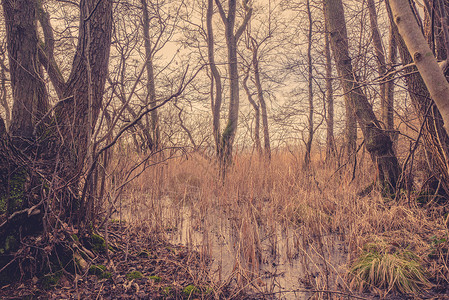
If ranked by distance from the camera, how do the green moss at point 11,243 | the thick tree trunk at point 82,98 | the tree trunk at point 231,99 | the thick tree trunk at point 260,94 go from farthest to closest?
the thick tree trunk at point 260,94 → the tree trunk at point 231,99 → the thick tree trunk at point 82,98 → the green moss at point 11,243

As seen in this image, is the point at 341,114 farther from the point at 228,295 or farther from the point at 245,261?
the point at 228,295

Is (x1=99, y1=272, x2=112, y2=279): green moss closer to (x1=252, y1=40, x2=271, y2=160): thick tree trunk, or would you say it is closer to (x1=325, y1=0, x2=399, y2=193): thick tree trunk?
(x1=325, y1=0, x2=399, y2=193): thick tree trunk

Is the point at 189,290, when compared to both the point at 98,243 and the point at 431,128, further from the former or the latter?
the point at 431,128

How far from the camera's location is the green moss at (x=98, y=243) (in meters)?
3.23

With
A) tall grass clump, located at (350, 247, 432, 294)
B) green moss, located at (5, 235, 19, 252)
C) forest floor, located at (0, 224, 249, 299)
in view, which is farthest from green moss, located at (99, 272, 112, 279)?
tall grass clump, located at (350, 247, 432, 294)

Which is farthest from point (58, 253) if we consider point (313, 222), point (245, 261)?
point (313, 222)

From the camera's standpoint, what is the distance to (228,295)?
2707 millimetres

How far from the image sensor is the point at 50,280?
8.63 ft

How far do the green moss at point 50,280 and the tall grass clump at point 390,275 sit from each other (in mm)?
2448

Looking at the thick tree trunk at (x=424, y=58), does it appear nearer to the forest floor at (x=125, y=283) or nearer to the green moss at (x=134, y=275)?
the forest floor at (x=125, y=283)

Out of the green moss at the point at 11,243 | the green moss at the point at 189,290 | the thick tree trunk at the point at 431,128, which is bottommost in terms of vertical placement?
the green moss at the point at 189,290

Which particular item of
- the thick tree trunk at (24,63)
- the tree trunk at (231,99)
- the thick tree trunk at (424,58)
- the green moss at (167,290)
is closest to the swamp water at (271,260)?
the green moss at (167,290)

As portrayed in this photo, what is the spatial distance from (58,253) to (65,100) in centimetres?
146

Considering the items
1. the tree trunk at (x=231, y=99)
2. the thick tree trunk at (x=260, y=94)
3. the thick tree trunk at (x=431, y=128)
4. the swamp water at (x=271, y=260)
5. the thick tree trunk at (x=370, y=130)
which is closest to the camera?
the swamp water at (x=271, y=260)
